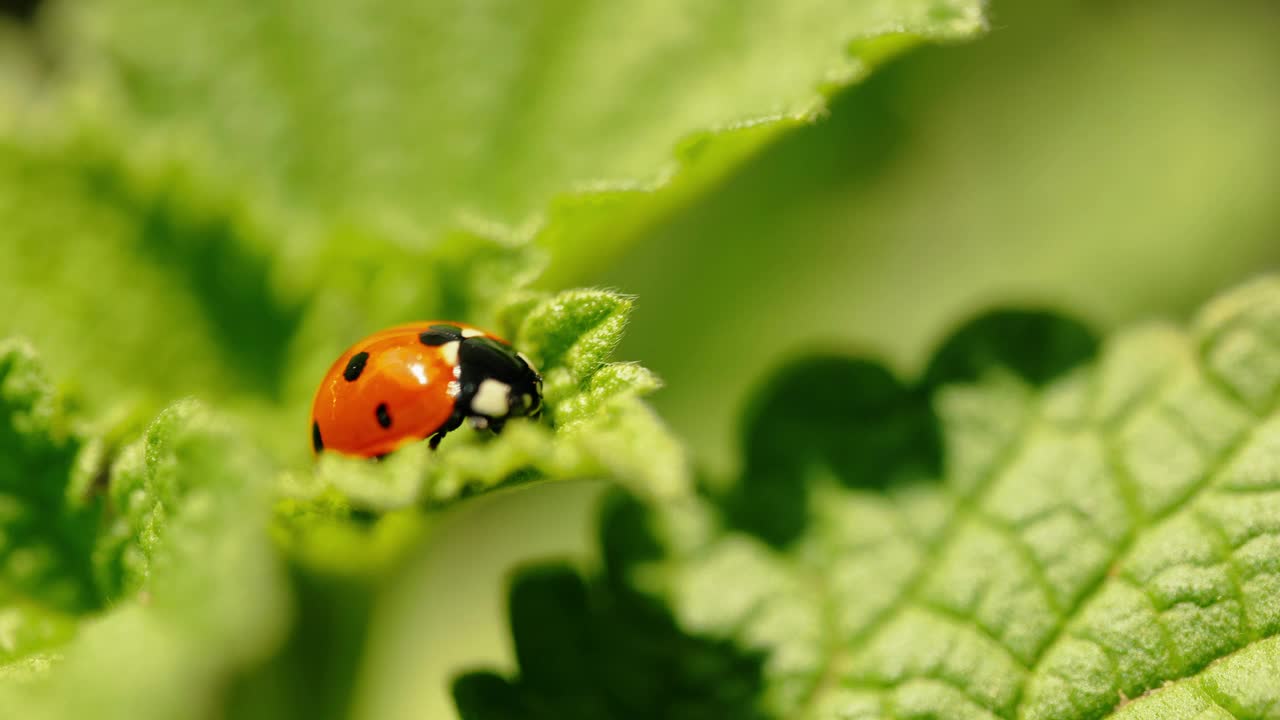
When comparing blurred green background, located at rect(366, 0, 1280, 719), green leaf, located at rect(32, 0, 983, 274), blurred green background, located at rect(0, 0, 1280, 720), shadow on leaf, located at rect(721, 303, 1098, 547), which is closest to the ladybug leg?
shadow on leaf, located at rect(721, 303, 1098, 547)

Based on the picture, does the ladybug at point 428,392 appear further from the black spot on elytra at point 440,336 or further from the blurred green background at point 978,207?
the blurred green background at point 978,207

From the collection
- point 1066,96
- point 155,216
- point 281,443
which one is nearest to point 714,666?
point 281,443

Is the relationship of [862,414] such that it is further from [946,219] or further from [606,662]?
[946,219]

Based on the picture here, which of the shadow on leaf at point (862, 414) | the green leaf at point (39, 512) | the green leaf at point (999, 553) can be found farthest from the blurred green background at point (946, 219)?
the green leaf at point (39, 512)

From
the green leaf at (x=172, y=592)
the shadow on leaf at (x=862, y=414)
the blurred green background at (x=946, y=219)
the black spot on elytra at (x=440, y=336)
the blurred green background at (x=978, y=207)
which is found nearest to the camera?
the green leaf at (x=172, y=592)

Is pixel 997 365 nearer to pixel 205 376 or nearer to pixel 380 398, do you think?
pixel 380 398

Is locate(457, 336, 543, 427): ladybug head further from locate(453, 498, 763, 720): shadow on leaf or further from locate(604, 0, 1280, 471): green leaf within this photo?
locate(604, 0, 1280, 471): green leaf
